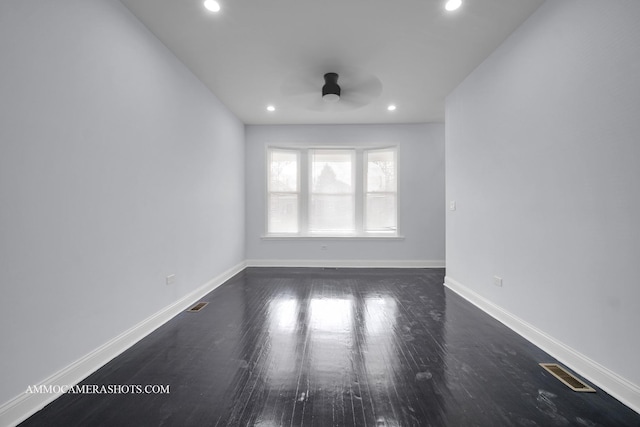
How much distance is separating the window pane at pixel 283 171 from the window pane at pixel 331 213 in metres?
0.55

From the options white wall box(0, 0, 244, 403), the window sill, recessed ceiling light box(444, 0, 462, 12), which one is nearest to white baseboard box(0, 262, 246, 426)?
white wall box(0, 0, 244, 403)

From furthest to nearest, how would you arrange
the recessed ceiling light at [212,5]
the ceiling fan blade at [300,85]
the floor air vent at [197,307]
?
the ceiling fan blade at [300,85]
the floor air vent at [197,307]
the recessed ceiling light at [212,5]

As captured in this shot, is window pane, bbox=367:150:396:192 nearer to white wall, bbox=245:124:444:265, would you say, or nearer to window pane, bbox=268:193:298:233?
white wall, bbox=245:124:444:265

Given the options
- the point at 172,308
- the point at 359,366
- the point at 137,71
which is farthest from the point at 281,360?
the point at 137,71

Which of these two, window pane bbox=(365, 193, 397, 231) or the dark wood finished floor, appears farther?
window pane bbox=(365, 193, 397, 231)

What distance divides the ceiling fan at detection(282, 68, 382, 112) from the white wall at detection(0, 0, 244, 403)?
145cm

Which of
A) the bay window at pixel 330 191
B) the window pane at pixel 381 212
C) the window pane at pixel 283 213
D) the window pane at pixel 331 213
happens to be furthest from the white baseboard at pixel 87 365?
the window pane at pixel 381 212

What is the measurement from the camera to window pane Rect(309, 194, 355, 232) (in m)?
5.87

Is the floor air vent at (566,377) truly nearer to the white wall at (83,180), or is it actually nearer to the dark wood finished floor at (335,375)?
the dark wood finished floor at (335,375)

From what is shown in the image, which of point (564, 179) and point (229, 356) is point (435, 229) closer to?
point (564, 179)

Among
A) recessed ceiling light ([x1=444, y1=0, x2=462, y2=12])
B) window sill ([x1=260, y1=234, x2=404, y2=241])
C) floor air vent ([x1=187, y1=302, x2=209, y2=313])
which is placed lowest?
floor air vent ([x1=187, y1=302, x2=209, y2=313])

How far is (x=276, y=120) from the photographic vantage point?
547 centimetres

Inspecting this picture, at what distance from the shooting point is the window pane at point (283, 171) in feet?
19.3

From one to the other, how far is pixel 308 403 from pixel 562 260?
2.16 metres
